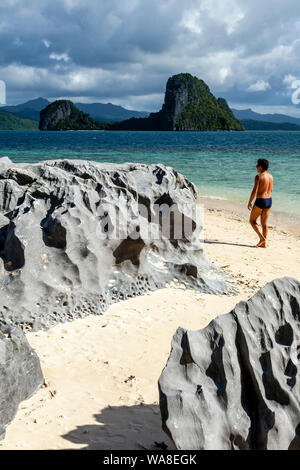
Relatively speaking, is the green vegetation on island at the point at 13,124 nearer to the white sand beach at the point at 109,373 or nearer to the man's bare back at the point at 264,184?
the man's bare back at the point at 264,184

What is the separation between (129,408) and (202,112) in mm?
121315

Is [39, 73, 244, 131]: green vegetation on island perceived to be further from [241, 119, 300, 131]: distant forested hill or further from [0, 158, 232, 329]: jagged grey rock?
[0, 158, 232, 329]: jagged grey rock

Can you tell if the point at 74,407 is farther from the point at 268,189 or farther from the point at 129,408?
the point at 268,189

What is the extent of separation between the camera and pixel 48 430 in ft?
9.07

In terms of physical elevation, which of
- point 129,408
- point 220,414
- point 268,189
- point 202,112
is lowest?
point 129,408

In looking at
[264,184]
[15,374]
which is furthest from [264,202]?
[15,374]

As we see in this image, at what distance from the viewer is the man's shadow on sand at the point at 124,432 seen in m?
2.66

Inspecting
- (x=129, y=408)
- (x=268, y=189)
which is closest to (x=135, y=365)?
(x=129, y=408)

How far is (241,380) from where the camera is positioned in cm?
250

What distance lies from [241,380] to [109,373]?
4.51 feet

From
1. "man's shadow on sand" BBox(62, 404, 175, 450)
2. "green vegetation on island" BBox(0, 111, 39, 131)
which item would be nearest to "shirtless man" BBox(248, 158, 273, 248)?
"man's shadow on sand" BBox(62, 404, 175, 450)

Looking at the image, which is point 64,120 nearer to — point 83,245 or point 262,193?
point 262,193

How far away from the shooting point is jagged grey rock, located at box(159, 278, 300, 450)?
7.36ft

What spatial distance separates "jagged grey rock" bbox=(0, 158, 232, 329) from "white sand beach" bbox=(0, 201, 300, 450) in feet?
0.77
